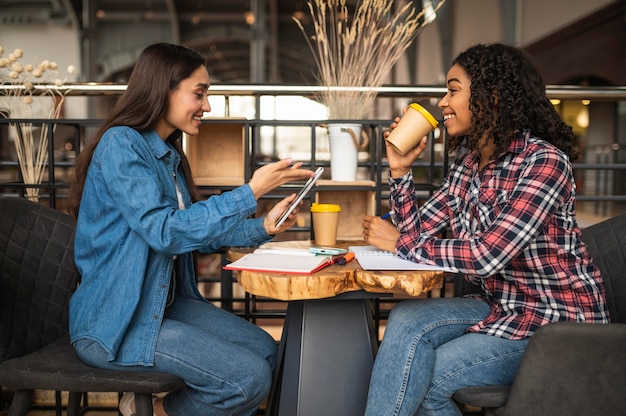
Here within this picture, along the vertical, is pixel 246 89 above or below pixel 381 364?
above

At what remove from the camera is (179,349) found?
4.92ft

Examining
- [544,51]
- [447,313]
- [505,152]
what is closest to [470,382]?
[447,313]

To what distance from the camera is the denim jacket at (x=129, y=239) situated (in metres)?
1.47

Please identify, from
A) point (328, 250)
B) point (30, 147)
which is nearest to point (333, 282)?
point (328, 250)

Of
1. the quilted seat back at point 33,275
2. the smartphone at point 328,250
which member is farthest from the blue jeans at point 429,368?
the quilted seat back at point 33,275

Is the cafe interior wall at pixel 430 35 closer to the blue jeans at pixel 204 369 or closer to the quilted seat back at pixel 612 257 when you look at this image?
the quilted seat back at pixel 612 257

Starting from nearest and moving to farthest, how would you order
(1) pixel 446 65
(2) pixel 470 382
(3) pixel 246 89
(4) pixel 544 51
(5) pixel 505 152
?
(2) pixel 470 382, (5) pixel 505 152, (3) pixel 246 89, (4) pixel 544 51, (1) pixel 446 65

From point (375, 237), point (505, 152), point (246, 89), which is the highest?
point (246, 89)

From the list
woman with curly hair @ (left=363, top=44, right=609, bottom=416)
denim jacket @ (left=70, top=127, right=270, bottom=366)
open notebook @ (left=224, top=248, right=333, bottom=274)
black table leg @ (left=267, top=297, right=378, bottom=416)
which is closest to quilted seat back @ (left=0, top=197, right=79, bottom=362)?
denim jacket @ (left=70, top=127, right=270, bottom=366)

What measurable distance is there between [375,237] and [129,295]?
2.27 ft

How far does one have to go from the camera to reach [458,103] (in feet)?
5.57

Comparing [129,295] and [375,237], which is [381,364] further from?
[129,295]

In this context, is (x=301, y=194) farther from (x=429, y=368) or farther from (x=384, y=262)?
(x=429, y=368)

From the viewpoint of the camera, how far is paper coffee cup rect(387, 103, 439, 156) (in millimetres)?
1724
